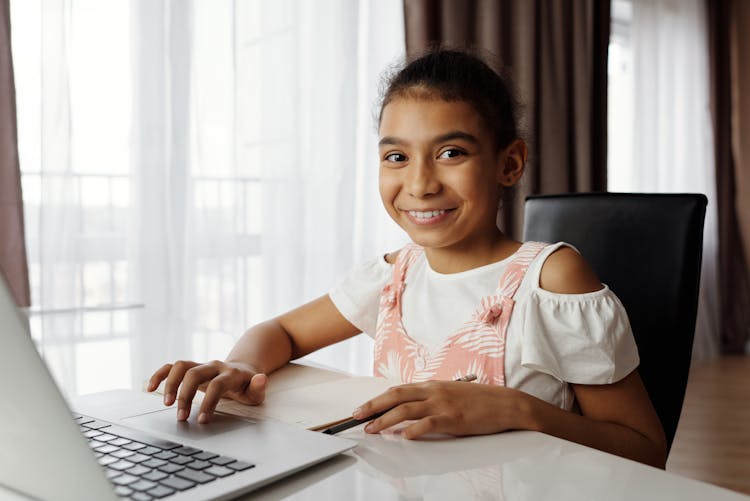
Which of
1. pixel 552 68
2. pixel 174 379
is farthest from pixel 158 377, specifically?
pixel 552 68

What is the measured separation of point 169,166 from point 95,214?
0.26m

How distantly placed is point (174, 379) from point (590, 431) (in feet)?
1.52

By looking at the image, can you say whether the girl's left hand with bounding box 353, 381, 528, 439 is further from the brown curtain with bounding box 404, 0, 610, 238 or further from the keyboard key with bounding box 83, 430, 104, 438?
the brown curtain with bounding box 404, 0, 610, 238

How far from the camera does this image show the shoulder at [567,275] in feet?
2.93

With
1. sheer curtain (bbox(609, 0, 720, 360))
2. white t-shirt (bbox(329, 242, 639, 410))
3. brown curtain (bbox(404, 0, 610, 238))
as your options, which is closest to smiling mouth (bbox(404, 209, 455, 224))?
white t-shirt (bbox(329, 242, 639, 410))

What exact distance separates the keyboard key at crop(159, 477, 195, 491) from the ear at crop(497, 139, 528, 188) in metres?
0.69

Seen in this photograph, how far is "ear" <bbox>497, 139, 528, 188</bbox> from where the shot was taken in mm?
1049

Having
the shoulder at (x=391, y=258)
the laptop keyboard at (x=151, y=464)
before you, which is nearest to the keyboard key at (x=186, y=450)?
the laptop keyboard at (x=151, y=464)

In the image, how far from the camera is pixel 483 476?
0.53 metres

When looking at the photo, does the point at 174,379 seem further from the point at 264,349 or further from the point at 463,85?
the point at 463,85

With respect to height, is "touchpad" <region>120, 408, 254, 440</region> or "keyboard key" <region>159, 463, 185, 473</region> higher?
"keyboard key" <region>159, 463, 185, 473</region>

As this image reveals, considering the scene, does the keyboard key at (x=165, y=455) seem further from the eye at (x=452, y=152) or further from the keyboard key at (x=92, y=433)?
the eye at (x=452, y=152)

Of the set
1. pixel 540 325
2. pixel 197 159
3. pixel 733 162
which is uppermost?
pixel 733 162

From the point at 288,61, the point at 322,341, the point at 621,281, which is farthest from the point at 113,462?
the point at 288,61
